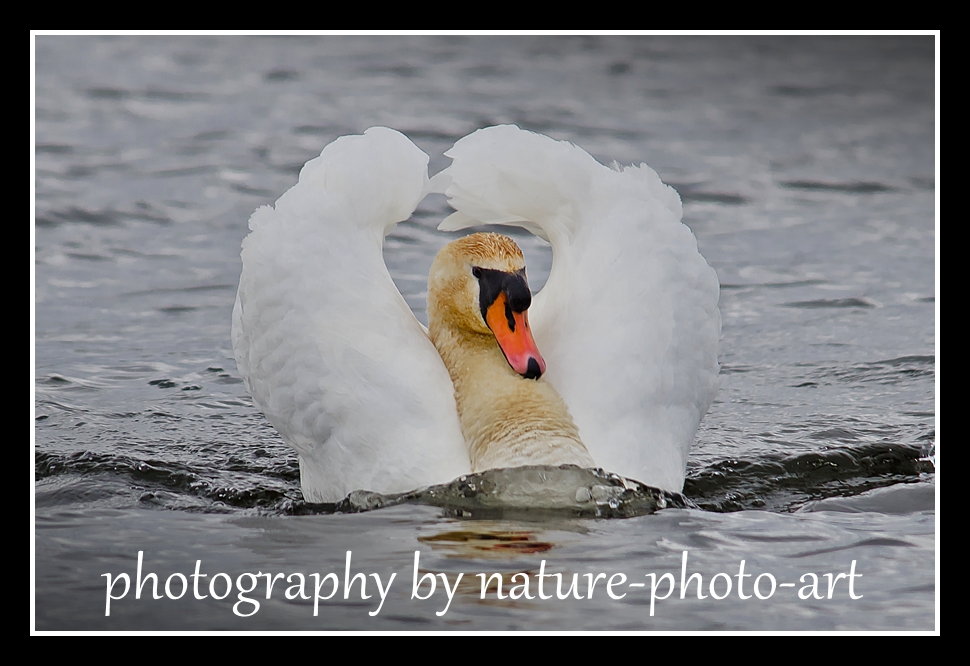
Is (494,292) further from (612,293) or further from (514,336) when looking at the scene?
(612,293)

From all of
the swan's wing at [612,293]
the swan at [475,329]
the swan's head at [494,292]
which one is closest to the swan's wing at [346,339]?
the swan at [475,329]

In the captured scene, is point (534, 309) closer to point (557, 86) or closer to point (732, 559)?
point (732, 559)

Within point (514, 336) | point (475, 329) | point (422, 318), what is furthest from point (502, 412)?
point (422, 318)

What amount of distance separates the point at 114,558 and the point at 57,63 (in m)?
11.6

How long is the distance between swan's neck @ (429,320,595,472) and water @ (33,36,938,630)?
0.30m

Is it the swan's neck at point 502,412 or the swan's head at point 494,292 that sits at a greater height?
the swan's head at point 494,292

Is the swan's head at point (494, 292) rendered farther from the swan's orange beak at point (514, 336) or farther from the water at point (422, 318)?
the water at point (422, 318)

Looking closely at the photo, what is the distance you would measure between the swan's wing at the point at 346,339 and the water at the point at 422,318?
0.93 ft

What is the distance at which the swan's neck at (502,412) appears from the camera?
20.1ft

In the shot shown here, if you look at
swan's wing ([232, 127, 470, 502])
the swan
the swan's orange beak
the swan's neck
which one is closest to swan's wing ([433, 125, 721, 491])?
the swan

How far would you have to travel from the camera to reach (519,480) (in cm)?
611

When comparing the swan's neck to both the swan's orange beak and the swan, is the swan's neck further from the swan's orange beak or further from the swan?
the swan's orange beak

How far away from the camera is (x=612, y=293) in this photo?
6.59m

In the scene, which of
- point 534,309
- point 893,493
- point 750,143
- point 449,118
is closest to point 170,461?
point 534,309
